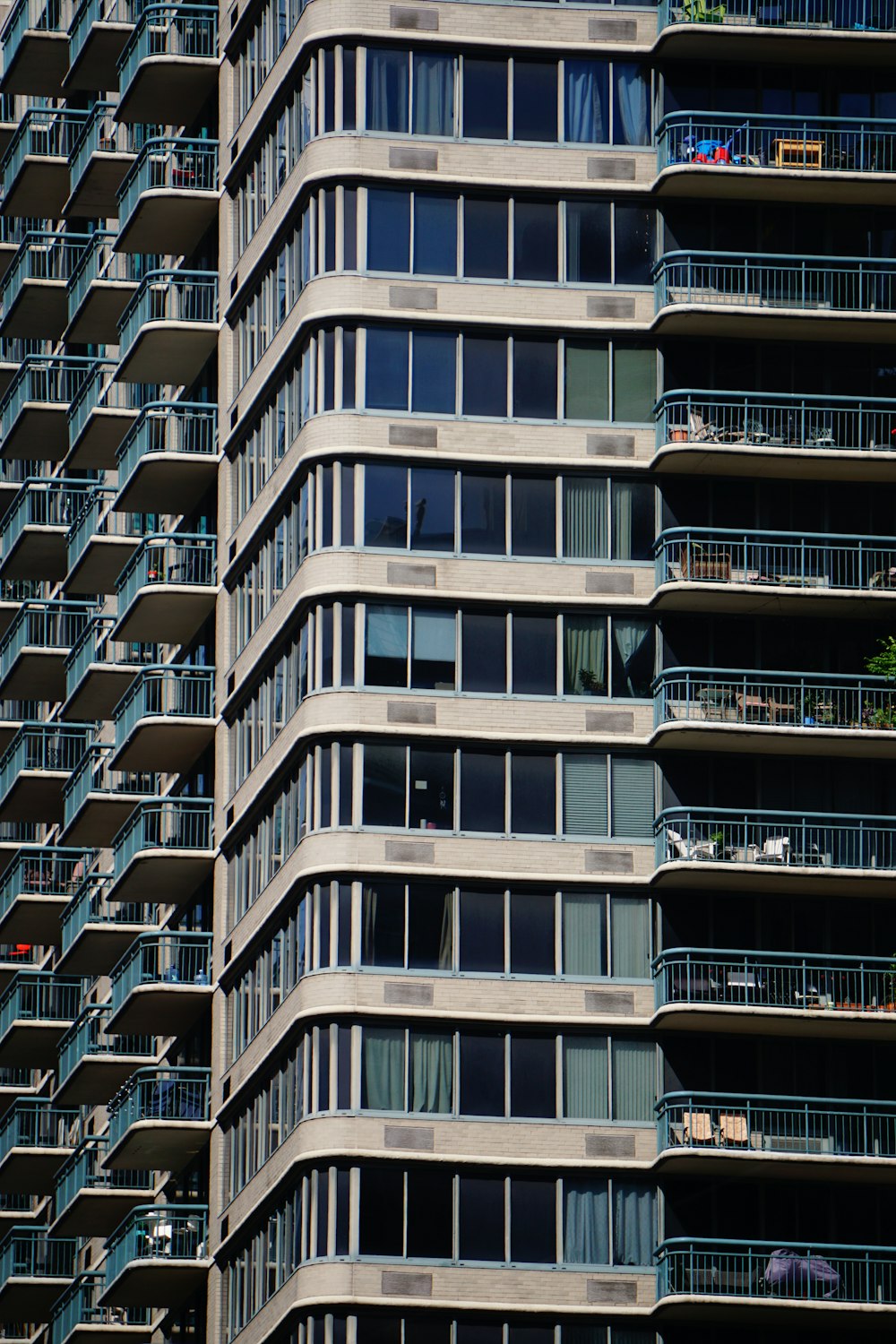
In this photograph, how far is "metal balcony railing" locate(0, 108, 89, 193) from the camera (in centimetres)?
10794

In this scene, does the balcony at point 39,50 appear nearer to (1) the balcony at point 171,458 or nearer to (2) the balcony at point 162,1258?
(1) the balcony at point 171,458

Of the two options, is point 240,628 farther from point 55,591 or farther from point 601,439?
point 55,591

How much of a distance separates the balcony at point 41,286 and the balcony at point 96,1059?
21.5 metres

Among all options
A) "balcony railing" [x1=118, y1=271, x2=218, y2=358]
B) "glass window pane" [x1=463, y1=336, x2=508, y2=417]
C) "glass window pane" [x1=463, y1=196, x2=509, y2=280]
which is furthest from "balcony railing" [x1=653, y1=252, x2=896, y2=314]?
"balcony railing" [x1=118, y1=271, x2=218, y2=358]

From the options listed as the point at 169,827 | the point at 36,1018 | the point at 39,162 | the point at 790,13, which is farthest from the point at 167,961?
the point at 39,162

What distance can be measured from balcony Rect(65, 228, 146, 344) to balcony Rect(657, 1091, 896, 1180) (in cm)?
3018

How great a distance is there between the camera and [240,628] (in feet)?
278

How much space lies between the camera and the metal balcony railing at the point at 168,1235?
8406 centimetres

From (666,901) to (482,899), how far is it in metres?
3.55

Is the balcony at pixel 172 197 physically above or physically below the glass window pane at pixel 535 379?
above

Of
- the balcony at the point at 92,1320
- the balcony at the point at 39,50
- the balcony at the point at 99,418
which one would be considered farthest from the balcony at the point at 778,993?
the balcony at the point at 39,50

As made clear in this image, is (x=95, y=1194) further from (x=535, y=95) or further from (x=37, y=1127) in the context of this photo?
(x=535, y=95)

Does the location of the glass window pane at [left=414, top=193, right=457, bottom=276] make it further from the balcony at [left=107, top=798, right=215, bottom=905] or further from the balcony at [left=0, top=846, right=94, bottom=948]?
the balcony at [left=0, top=846, right=94, bottom=948]

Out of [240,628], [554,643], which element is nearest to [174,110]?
[240,628]
